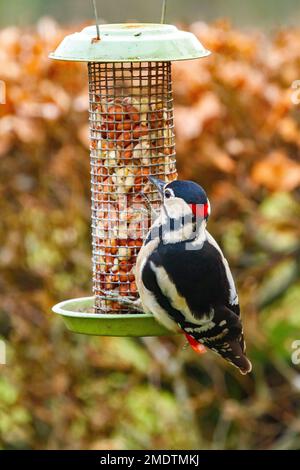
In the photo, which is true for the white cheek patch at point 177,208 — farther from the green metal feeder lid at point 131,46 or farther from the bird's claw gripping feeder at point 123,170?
the green metal feeder lid at point 131,46

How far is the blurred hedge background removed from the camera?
4.75 meters

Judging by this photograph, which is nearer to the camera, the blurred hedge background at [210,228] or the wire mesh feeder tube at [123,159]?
the wire mesh feeder tube at [123,159]

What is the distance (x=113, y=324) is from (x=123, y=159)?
598 mm

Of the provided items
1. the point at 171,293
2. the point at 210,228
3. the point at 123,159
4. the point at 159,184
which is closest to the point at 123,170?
the point at 123,159

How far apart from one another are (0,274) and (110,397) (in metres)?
0.85

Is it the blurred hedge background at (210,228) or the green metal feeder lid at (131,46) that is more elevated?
the green metal feeder lid at (131,46)

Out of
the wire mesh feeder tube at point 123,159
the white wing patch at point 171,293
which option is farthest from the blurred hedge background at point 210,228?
the white wing patch at point 171,293

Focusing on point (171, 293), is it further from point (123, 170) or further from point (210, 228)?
point (210, 228)

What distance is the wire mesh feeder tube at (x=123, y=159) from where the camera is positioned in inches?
137

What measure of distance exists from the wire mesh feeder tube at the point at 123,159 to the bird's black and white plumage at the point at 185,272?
161mm

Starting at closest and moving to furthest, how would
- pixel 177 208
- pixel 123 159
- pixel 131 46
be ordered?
pixel 131 46 < pixel 177 208 < pixel 123 159

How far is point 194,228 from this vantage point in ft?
10.9

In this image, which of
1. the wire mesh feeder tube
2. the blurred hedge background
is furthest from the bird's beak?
the blurred hedge background

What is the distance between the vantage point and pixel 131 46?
307 cm
